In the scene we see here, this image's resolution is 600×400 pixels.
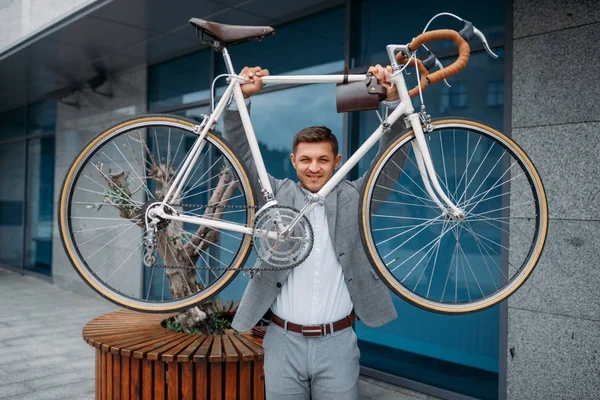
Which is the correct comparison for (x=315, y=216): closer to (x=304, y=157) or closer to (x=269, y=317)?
(x=304, y=157)

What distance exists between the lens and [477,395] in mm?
4078

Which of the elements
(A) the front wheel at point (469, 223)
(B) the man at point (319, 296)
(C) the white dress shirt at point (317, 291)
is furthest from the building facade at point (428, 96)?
(C) the white dress shirt at point (317, 291)

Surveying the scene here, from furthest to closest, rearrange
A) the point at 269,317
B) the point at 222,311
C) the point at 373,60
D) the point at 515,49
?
the point at 373,60 < the point at 222,311 < the point at 515,49 < the point at 269,317

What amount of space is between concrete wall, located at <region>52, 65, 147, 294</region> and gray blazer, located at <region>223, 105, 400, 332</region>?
570 centimetres

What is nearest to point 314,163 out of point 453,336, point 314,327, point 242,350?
point 314,327

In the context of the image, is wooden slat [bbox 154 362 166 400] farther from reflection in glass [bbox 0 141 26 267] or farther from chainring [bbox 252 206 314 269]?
reflection in glass [bbox 0 141 26 267]

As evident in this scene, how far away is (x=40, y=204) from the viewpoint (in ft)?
34.4

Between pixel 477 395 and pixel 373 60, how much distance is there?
10.4 ft

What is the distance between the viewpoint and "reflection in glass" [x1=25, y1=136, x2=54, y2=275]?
1005 centimetres

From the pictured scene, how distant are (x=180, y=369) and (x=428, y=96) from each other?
306 centimetres

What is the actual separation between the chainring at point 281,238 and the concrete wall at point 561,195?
2.08m

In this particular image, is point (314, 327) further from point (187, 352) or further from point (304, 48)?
point (304, 48)

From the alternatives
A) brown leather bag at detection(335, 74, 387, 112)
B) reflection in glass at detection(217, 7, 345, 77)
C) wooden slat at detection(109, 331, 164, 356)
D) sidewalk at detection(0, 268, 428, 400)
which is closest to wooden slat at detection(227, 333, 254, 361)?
wooden slat at detection(109, 331, 164, 356)

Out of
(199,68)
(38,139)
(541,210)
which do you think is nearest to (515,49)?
(541,210)
